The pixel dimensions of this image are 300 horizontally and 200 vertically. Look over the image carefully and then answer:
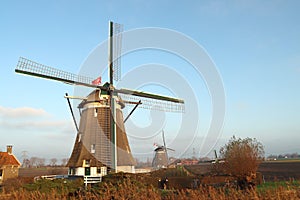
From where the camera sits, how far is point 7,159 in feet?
98.6

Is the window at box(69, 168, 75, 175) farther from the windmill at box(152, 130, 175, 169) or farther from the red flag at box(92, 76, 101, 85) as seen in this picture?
the windmill at box(152, 130, 175, 169)

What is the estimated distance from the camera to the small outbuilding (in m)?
28.6

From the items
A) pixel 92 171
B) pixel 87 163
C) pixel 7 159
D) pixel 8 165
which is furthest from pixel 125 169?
pixel 7 159

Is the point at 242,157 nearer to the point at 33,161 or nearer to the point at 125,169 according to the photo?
the point at 125,169

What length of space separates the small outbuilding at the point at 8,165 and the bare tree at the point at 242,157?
21.7 metres

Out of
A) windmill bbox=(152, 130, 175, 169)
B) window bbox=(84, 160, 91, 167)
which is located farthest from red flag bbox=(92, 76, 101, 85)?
windmill bbox=(152, 130, 175, 169)

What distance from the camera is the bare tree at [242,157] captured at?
18.2m

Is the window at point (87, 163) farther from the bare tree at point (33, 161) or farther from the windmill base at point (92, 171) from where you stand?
the bare tree at point (33, 161)

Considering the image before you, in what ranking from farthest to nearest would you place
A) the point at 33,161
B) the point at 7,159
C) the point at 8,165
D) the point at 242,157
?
the point at 33,161 → the point at 7,159 → the point at 8,165 → the point at 242,157

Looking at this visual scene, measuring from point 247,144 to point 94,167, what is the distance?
36.4ft

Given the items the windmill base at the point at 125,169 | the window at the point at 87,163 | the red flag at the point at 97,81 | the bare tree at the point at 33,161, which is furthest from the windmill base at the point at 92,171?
the bare tree at the point at 33,161

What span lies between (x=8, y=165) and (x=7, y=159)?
Result: 982 millimetres

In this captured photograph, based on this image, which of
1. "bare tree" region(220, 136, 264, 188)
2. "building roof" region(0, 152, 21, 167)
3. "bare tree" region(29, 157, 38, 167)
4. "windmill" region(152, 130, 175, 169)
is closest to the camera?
"bare tree" region(220, 136, 264, 188)

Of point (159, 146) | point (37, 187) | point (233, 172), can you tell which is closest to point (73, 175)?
point (37, 187)
